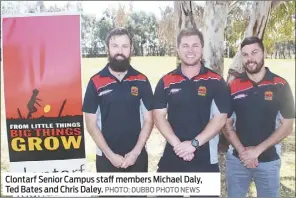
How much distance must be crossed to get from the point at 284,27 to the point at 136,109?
133 cm

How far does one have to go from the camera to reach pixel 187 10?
283cm

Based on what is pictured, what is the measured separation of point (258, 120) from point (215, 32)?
28.2 inches

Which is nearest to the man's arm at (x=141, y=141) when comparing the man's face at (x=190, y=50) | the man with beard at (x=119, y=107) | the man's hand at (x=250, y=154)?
the man with beard at (x=119, y=107)

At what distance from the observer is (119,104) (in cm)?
271

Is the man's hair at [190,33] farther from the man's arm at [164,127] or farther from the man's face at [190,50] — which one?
the man's arm at [164,127]

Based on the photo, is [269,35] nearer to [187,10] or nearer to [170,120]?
[187,10]

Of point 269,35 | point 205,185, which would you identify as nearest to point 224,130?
A: point 205,185

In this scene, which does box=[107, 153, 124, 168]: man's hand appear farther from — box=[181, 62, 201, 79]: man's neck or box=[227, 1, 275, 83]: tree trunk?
box=[227, 1, 275, 83]: tree trunk

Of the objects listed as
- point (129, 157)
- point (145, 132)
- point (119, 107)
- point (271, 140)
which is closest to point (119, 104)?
point (119, 107)

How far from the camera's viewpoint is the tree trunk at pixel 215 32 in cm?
282

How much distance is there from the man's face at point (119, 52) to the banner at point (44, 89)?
242 mm

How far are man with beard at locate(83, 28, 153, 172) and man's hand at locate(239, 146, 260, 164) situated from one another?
71 centimetres

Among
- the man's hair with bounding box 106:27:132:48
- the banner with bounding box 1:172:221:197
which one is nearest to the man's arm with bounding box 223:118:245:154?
the banner with bounding box 1:172:221:197

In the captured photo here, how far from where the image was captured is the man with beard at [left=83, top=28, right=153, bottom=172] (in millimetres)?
2723
